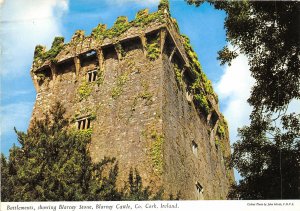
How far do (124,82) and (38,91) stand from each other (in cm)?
572

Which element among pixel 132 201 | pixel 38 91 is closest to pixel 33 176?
pixel 132 201

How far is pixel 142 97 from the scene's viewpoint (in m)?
17.7

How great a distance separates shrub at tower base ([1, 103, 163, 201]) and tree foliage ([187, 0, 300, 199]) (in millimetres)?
3457

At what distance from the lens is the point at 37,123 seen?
1361 centimetres

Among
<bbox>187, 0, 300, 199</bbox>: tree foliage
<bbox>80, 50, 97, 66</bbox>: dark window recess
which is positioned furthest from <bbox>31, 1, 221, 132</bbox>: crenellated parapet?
<bbox>187, 0, 300, 199</bbox>: tree foliage

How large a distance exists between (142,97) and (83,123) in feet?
10.9

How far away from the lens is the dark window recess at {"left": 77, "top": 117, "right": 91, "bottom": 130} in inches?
732

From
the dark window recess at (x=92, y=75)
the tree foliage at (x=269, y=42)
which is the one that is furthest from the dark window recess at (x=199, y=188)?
the tree foliage at (x=269, y=42)

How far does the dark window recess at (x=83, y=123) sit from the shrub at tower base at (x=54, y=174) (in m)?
5.07

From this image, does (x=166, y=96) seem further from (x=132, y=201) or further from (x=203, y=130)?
(x=132, y=201)

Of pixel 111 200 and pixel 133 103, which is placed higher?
pixel 133 103

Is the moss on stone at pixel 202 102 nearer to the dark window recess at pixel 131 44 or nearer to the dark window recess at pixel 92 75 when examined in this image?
the dark window recess at pixel 131 44

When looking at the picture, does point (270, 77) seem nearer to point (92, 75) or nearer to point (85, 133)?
point (85, 133)

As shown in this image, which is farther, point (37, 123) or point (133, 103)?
point (133, 103)
